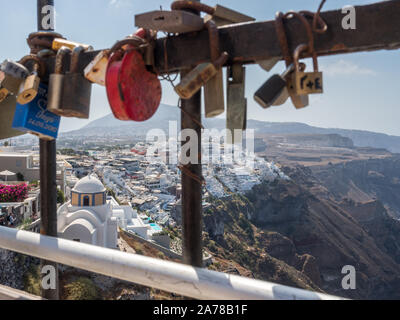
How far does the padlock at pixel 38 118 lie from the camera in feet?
5.38

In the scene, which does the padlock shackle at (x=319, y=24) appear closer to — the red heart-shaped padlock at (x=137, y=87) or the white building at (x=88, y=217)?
the red heart-shaped padlock at (x=137, y=87)

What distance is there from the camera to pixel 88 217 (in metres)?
16.4

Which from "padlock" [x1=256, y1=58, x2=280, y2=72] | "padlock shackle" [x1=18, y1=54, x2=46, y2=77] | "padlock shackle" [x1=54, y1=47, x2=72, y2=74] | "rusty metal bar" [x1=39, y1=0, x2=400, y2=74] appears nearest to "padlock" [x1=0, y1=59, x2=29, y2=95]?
"padlock shackle" [x1=18, y1=54, x2=46, y2=77]

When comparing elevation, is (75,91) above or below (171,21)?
below

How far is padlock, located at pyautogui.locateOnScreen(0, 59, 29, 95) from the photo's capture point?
1628mm

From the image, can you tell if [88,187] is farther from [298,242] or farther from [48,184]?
[298,242]

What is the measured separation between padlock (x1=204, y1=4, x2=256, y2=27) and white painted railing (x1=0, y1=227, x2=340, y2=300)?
3.31 ft

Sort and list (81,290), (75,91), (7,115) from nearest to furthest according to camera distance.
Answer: (75,91) → (7,115) → (81,290)

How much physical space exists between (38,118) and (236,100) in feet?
3.45

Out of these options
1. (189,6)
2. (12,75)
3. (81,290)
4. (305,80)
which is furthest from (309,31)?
(81,290)

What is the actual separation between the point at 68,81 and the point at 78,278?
11905mm

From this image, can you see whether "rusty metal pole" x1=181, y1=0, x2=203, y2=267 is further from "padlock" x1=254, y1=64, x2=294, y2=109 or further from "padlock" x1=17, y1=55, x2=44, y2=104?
"padlock" x1=17, y1=55, x2=44, y2=104
